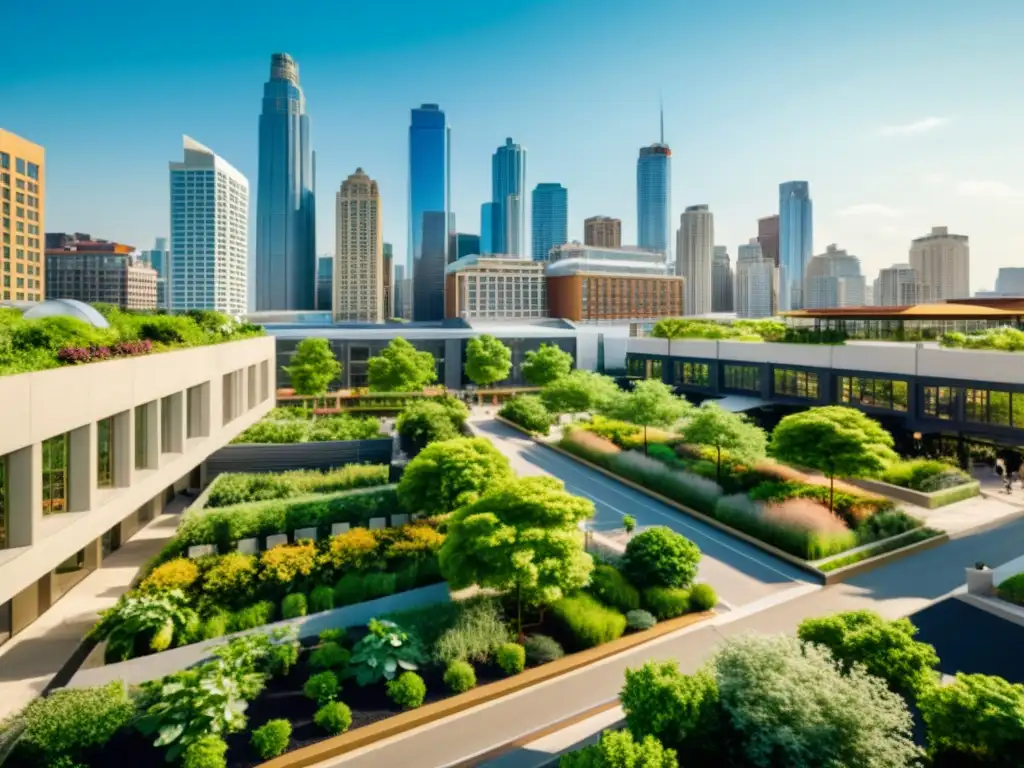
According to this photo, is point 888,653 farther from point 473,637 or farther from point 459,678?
point 473,637

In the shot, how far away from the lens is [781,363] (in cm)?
3966

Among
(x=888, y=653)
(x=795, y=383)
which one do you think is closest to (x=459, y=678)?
(x=888, y=653)

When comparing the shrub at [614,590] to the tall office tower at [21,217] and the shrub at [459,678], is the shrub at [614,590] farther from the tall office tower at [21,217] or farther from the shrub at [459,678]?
the tall office tower at [21,217]

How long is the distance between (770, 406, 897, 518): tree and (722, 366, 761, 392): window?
2104 cm

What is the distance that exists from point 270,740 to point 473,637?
168 inches

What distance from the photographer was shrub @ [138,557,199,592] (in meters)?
14.4

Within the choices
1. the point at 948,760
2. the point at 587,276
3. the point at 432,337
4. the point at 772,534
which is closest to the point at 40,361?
the point at 948,760

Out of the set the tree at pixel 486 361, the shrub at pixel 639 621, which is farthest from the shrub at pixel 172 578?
the tree at pixel 486 361

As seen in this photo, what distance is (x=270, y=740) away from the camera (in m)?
9.66

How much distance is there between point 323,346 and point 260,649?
3793 cm

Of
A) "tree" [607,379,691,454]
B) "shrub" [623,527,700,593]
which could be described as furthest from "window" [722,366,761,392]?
"shrub" [623,527,700,593]

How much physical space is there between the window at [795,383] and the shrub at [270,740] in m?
35.7

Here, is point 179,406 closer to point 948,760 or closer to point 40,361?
point 40,361

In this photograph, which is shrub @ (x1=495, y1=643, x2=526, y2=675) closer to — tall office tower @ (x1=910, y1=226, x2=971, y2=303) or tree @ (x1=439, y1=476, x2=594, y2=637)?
tree @ (x1=439, y1=476, x2=594, y2=637)
